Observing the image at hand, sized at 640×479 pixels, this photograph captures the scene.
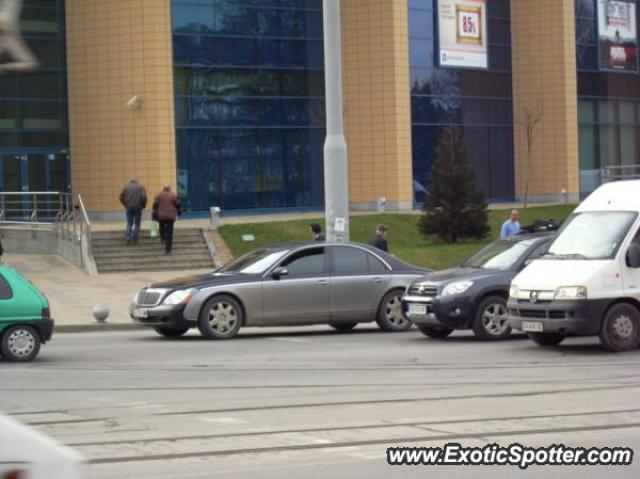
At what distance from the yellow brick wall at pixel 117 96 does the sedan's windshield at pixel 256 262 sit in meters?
21.1

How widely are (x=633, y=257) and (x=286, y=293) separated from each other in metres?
5.65

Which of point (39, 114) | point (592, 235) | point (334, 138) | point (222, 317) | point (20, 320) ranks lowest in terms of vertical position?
point (222, 317)

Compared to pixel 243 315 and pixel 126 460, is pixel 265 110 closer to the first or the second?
pixel 243 315

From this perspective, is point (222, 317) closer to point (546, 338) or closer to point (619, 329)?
point (546, 338)

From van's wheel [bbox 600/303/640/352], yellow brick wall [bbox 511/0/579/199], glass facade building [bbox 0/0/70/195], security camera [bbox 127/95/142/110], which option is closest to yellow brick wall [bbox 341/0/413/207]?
yellow brick wall [bbox 511/0/579/199]

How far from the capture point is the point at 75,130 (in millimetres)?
43000

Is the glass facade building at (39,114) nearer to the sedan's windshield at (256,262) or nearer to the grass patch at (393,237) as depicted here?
the grass patch at (393,237)

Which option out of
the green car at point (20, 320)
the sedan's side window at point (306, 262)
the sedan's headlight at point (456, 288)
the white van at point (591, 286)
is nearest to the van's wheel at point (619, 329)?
the white van at point (591, 286)

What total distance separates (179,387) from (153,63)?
2855 cm

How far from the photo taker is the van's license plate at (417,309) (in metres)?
18.6

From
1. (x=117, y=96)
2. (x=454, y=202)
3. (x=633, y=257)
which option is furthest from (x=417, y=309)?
(x=117, y=96)

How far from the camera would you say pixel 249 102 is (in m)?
44.7

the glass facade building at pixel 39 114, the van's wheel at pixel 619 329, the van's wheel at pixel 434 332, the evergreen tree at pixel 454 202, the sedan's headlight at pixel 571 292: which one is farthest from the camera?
the glass facade building at pixel 39 114

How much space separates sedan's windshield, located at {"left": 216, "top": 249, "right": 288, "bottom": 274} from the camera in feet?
65.3
